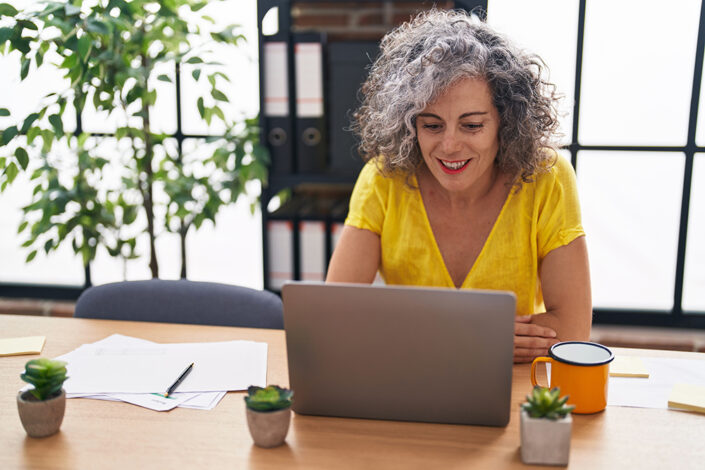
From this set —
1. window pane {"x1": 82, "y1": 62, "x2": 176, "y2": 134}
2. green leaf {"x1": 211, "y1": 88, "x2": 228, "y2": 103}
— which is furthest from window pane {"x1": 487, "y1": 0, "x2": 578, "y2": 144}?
window pane {"x1": 82, "y1": 62, "x2": 176, "y2": 134}

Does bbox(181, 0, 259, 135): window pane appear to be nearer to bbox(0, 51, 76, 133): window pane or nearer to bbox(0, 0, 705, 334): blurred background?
bbox(0, 0, 705, 334): blurred background

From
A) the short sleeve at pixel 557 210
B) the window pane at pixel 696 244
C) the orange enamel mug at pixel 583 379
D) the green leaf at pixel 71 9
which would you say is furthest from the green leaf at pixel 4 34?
the window pane at pixel 696 244

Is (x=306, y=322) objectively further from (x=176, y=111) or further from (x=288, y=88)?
(x=176, y=111)

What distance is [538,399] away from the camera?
2.98ft

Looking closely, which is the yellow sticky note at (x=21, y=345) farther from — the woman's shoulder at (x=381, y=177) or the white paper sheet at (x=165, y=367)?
the woman's shoulder at (x=381, y=177)

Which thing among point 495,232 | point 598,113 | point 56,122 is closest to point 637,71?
point 598,113

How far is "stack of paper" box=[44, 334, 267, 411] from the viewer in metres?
1.13

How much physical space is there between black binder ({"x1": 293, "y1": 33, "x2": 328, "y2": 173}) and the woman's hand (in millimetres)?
1132

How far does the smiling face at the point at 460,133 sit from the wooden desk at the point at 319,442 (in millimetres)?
552

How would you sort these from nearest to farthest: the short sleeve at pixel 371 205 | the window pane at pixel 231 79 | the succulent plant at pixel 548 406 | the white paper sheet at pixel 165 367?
the succulent plant at pixel 548 406 → the white paper sheet at pixel 165 367 → the short sleeve at pixel 371 205 → the window pane at pixel 231 79

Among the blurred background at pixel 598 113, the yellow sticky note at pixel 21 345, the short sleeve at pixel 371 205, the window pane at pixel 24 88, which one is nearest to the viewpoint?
the yellow sticky note at pixel 21 345

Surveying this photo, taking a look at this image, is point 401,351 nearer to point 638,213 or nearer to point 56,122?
point 56,122

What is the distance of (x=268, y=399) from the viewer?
96 centimetres

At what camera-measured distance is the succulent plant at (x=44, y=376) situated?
99 centimetres
